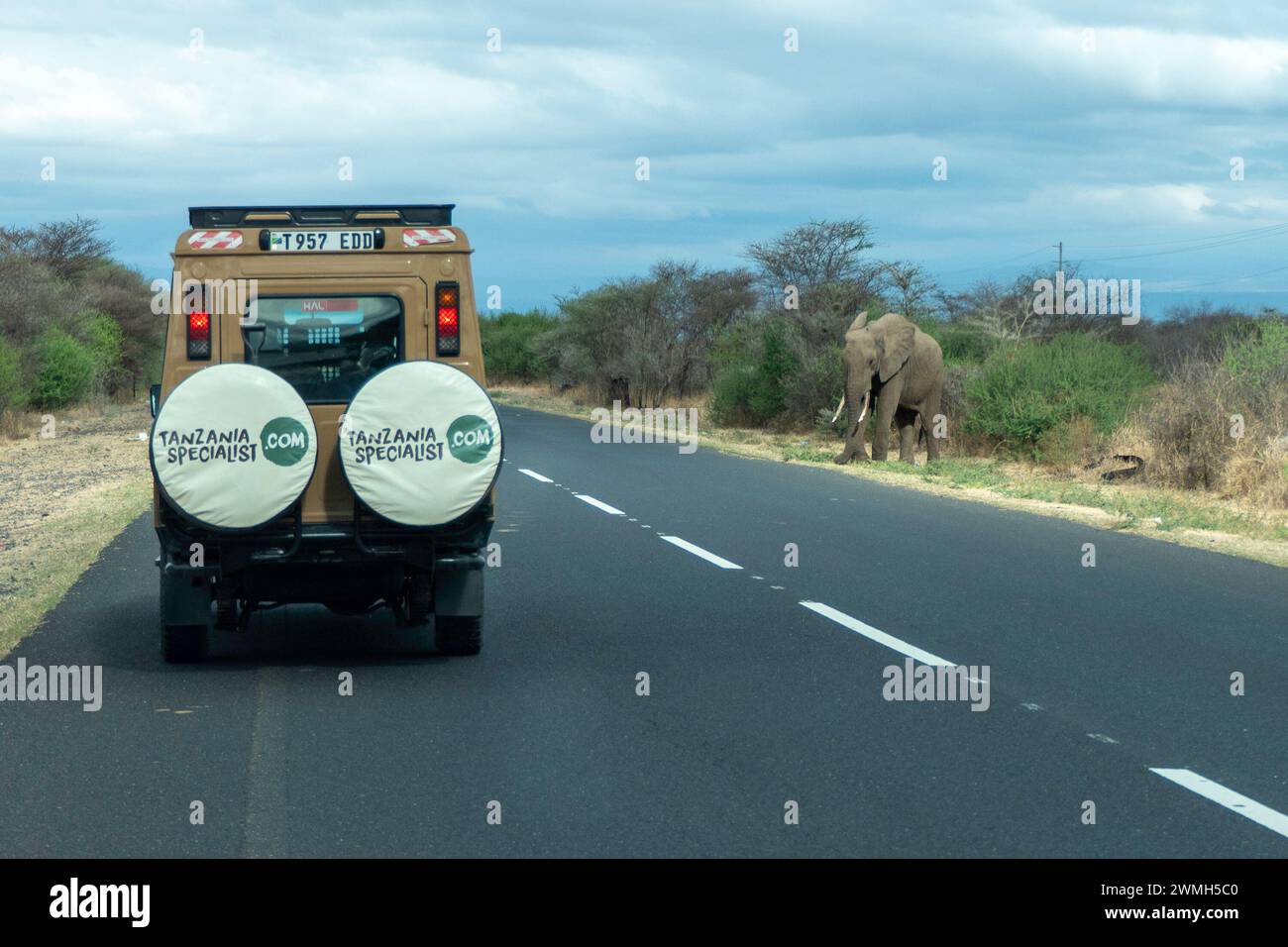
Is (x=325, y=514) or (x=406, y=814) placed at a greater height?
(x=325, y=514)

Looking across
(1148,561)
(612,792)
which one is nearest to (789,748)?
(612,792)

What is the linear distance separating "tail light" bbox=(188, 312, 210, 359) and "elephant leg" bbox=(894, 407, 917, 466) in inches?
749

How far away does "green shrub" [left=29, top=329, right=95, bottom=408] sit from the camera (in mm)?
43531

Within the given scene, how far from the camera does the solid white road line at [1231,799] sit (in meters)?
5.54

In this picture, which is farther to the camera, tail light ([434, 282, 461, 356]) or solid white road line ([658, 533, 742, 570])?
solid white road line ([658, 533, 742, 570])

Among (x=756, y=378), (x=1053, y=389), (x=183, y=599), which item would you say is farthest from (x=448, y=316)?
(x=756, y=378)

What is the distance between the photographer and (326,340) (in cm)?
859

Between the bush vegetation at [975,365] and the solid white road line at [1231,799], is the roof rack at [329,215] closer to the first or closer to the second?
the solid white road line at [1231,799]

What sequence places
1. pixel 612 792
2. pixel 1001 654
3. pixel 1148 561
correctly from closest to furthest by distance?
pixel 612 792 → pixel 1001 654 → pixel 1148 561

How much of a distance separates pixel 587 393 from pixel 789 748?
2194 inches

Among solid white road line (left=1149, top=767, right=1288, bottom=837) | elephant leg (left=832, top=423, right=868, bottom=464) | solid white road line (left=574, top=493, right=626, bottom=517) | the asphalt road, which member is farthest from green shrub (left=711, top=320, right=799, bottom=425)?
Result: solid white road line (left=1149, top=767, right=1288, bottom=837)

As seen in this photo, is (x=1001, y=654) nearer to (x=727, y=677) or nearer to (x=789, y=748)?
(x=727, y=677)

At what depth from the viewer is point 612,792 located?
6004 millimetres

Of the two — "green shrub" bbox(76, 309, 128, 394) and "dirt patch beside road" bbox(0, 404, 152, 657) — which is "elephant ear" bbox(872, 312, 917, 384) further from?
"green shrub" bbox(76, 309, 128, 394)
